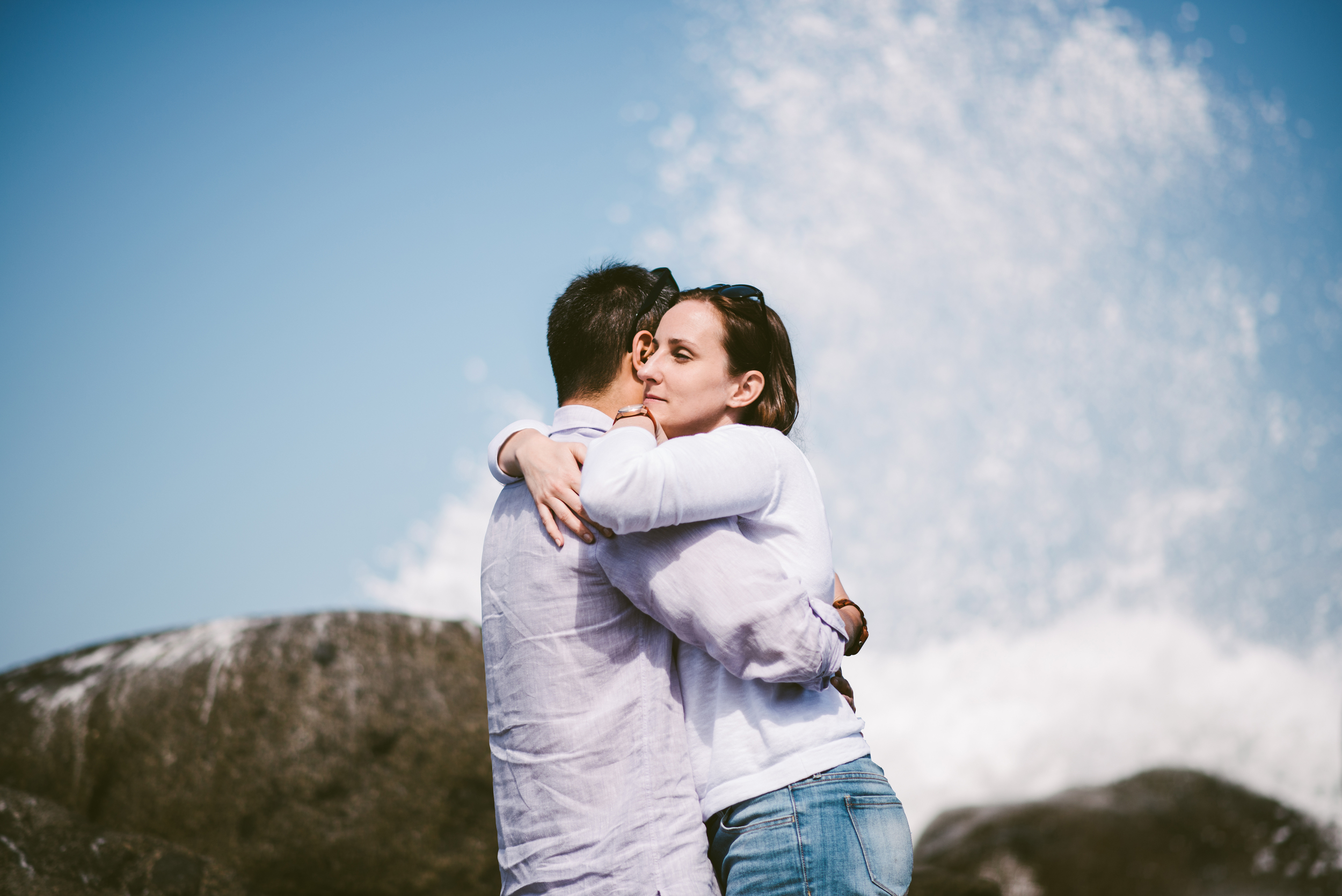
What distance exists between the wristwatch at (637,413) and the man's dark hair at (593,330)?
0.37 meters

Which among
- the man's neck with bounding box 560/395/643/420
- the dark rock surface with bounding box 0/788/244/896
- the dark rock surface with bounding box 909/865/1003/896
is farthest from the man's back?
Result: the dark rock surface with bounding box 909/865/1003/896

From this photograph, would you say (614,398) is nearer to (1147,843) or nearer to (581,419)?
(581,419)

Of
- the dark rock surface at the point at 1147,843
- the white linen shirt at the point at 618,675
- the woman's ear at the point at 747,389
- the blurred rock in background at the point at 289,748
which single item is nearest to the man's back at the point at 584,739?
the white linen shirt at the point at 618,675

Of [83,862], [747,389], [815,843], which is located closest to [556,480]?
[747,389]

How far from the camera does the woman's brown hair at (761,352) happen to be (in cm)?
253

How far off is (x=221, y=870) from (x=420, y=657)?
2.15 m

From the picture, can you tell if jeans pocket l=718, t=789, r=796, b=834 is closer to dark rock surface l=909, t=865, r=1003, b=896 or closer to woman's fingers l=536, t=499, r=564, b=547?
woman's fingers l=536, t=499, r=564, b=547

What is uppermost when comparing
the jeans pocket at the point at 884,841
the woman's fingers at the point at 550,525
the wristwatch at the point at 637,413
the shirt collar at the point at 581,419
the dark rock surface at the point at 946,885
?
the shirt collar at the point at 581,419

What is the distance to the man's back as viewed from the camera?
195 cm

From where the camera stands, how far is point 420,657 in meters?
6.48

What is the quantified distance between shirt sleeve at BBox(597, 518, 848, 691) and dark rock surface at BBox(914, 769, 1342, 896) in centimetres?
1000

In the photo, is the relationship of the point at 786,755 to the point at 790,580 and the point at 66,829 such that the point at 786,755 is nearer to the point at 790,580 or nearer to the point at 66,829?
the point at 790,580

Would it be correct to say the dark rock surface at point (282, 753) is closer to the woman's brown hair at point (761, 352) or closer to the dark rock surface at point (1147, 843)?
the woman's brown hair at point (761, 352)

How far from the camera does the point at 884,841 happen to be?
1.98 meters
